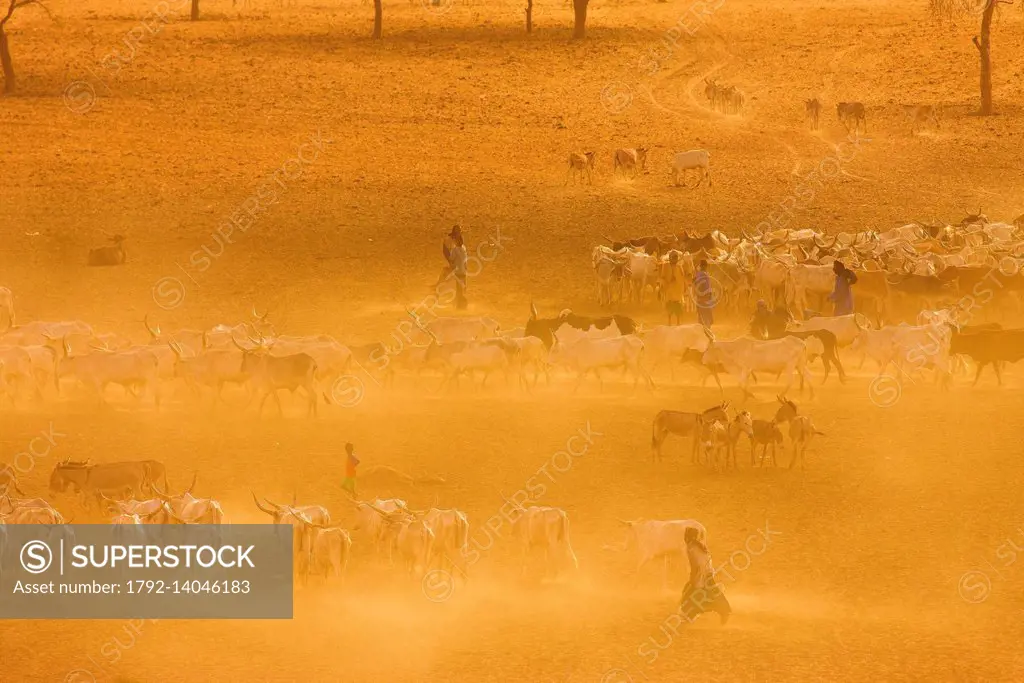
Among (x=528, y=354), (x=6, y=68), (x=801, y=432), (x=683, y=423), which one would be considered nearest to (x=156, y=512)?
(x=683, y=423)

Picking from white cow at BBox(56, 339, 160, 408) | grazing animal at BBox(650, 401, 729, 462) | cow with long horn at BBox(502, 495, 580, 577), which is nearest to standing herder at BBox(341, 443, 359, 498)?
cow with long horn at BBox(502, 495, 580, 577)

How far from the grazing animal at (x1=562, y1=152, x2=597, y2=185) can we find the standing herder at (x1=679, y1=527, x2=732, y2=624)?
2249cm

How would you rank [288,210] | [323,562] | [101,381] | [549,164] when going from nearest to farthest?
[323,562] < [101,381] < [288,210] < [549,164]

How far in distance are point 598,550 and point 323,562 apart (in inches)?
110

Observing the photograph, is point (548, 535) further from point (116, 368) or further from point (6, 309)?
point (6, 309)

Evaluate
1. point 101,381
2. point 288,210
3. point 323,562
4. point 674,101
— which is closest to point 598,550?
point 323,562

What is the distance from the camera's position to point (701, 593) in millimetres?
13055

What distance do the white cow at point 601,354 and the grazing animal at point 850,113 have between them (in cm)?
2291

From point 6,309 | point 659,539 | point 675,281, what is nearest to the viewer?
point 659,539

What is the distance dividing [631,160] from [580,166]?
1407 millimetres

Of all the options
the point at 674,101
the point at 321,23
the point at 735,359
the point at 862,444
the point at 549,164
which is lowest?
the point at 862,444

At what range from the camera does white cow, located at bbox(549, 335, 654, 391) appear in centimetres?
2031

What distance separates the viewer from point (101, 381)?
1970cm

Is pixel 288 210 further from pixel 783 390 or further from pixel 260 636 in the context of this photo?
pixel 260 636
